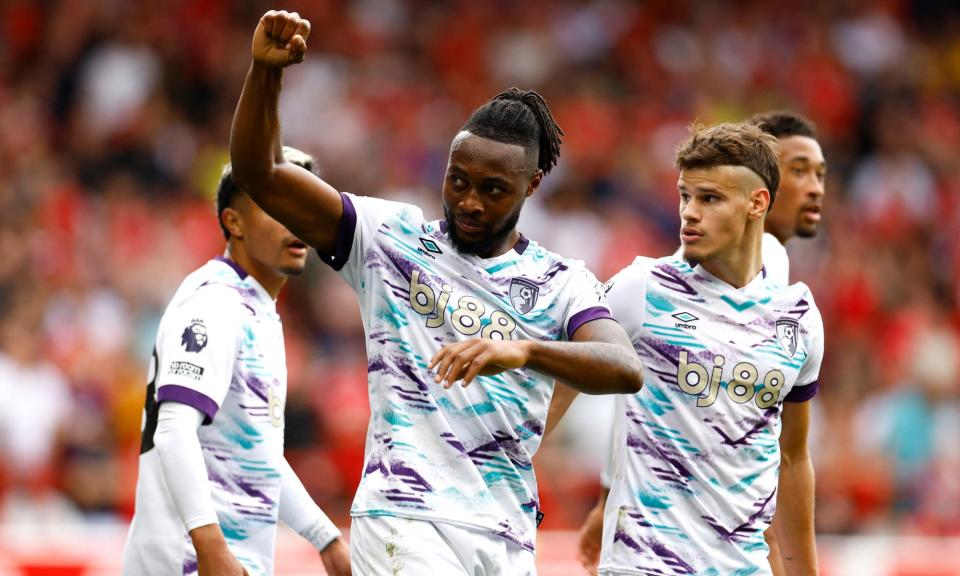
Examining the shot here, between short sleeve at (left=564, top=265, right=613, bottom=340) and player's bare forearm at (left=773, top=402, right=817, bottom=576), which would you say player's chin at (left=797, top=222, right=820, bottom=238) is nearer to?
player's bare forearm at (left=773, top=402, right=817, bottom=576)

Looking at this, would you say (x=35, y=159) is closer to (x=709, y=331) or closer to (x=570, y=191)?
(x=570, y=191)

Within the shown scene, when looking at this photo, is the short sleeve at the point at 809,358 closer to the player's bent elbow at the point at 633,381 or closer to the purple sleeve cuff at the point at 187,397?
the player's bent elbow at the point at 633,381

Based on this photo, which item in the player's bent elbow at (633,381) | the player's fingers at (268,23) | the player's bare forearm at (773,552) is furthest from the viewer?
the player's bare forearm at (773,552)

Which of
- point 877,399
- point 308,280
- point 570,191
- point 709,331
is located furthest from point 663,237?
point 709,331

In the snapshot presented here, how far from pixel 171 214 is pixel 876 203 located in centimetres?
677

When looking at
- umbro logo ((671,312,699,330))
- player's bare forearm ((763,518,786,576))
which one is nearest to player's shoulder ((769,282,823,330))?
umbro logo ((671,312,699,330))

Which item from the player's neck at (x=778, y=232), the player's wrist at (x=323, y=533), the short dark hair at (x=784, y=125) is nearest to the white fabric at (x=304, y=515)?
the player's wrist at (x=323, y=533)

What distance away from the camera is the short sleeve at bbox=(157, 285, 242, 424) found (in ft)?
15.3

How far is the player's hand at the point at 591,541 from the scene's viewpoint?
18.0ft

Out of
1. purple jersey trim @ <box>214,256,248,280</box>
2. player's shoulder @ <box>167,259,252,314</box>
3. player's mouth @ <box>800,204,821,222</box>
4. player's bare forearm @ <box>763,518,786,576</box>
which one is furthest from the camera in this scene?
player's mouth @ <box>800,204,821,222</box>

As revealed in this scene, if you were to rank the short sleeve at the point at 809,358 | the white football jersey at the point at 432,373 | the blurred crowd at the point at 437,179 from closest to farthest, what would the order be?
the white football jersey at the point at 432,373
the short sleeve at the point at 809,358
the blurred crowd at the point at 437,179

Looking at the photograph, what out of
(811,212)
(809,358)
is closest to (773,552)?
(809,358)

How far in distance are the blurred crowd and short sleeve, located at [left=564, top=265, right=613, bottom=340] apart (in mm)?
6138

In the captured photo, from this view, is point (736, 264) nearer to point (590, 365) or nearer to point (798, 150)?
point (798, 150)
